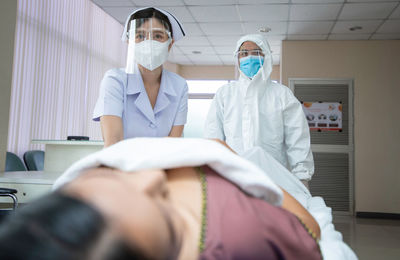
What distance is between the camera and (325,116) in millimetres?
5262

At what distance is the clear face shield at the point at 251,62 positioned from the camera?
2.17 m

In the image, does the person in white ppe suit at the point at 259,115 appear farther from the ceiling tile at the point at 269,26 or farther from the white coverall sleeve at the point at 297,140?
the ceiling tile at the point at 269,26

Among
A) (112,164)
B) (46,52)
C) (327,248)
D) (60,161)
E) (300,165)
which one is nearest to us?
(112,164)

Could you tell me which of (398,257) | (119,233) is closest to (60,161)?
(119,233)

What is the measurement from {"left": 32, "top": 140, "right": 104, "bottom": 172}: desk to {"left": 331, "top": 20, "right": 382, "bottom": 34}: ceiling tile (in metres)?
3.58

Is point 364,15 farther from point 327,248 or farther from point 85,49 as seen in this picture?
point 327,248

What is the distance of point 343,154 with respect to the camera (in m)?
5.23

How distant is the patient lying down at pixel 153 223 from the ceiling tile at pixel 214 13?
3943 mm

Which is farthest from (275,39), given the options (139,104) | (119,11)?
(139,104)

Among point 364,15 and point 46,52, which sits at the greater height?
point 364,15

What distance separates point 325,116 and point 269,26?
5.05 ft

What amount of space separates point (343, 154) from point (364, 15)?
Result: 193 cm

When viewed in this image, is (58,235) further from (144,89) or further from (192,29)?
(192,29)

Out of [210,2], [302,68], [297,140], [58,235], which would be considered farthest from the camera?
[302,68]
